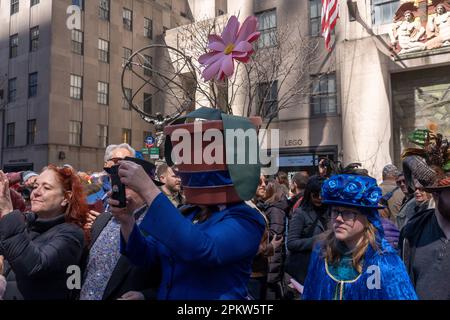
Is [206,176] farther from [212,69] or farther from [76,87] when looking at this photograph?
[76,87]

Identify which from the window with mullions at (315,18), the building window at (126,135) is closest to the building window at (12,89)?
the building window at (126,135)

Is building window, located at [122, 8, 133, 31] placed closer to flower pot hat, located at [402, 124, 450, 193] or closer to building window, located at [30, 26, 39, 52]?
building window, located at [30, 26, 39, 52]

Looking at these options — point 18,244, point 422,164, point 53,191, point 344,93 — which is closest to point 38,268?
point 18,244

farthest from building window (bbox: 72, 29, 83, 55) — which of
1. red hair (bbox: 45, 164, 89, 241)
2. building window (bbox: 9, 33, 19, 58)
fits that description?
red hair (bbox: 45, 164, 89, 241)

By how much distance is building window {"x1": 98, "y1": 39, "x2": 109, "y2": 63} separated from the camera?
2581cm

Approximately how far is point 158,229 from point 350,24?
53.9 feet

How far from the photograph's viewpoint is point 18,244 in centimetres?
249

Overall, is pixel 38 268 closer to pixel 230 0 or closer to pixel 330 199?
pixel 330 199

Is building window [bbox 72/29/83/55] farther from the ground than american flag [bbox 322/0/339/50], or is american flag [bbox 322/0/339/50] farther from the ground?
building window [bbox 72/29/83/55]

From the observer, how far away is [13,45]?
2595cm

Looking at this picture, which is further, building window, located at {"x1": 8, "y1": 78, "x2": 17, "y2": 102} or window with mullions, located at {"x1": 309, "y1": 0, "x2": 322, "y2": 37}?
building window, located at {"x1": 8, "y1": 78, "x2": 17, "y2": 102}

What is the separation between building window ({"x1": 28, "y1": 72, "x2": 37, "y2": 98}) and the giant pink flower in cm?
2422

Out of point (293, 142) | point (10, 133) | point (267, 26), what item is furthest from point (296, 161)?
point (10, 133)

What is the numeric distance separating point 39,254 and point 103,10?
26184 millimetres
